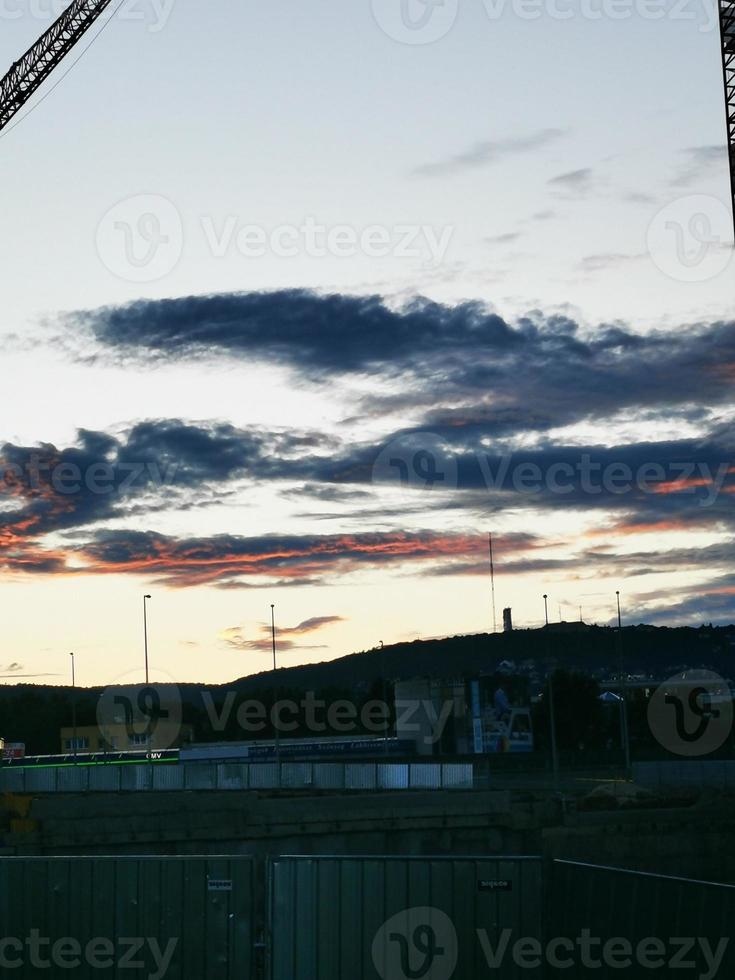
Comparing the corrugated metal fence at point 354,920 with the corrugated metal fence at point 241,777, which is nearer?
the corrugated metal fence at point 354,920

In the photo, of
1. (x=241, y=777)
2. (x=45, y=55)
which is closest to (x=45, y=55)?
(x=45, y=55)

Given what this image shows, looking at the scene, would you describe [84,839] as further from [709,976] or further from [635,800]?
[709,976]

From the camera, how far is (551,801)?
173ft

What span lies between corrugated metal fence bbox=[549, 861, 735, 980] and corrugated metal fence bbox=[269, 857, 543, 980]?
1.58 feet

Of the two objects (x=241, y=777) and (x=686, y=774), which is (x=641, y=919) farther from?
(x=686, y=774)

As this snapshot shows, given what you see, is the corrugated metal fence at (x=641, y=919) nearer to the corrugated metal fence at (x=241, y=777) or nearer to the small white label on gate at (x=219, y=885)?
the small white label on gate at (x=219, y=885)

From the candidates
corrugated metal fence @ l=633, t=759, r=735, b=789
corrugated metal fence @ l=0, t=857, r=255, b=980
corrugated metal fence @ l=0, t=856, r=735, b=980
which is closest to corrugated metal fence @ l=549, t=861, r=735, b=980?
corrugated metal fence @ l=0, t=856, r=735, b=980

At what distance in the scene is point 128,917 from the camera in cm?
1773

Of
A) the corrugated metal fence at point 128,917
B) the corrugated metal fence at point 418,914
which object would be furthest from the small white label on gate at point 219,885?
the corrugated metal fence at point 418,914

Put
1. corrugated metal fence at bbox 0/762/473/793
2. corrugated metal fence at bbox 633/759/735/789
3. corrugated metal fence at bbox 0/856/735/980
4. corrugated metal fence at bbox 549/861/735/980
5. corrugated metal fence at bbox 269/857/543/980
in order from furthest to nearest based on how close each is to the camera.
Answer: corrugated metal fence at bbox 633/759/735/789 → corrugated metal fence at bbox 0/762/473/793 → corrugated metal fence at bbox 269/857/543/980 → corrugated metal fence at bbox 0/856/735/980 → corrugated metal fence at bbox 549/861/735/980

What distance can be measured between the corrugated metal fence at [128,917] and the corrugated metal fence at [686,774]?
189 ft

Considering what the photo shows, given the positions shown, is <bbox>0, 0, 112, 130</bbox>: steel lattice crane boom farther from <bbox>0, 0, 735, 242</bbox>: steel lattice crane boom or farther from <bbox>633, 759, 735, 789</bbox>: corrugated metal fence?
<bbox>633, 759, 735, 789</bbox>: corrugated metal fence

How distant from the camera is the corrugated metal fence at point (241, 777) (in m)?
63.5

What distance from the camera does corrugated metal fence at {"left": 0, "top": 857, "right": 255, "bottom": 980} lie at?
690 inches
